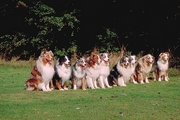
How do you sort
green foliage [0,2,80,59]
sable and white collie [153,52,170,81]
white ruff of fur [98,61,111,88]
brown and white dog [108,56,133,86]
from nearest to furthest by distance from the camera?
white ruff of fur [98,61,111,88]
brown and white dog [108,56,133,86]
sable and white collie [153,52,170,81]
green foliage [0,2,80,59]

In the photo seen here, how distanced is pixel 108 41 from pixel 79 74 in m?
12.6

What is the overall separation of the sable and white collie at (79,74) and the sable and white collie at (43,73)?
2.80 ft

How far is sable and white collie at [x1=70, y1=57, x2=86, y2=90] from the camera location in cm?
1325

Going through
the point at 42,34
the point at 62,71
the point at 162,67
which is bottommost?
the point at 62,71

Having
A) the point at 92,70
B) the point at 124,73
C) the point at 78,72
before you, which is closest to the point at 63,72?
the point at 78,72

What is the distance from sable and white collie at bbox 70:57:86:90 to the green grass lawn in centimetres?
46

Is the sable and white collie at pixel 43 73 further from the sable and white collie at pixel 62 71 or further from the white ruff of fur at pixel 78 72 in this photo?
the white ruff of fur at pixel 78 72

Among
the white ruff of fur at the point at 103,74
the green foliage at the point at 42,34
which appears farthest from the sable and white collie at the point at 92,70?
the green foliage at the point at 42,34

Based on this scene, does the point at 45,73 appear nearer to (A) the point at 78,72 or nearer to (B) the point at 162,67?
(A) the point at 78,72

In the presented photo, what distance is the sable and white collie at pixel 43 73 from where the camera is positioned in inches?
503

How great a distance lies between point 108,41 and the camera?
25.7 metres

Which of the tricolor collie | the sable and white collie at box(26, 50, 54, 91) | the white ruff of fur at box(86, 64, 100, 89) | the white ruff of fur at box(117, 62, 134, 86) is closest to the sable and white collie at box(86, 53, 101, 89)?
the white ruff of fur at box(86, 64, 100, 89)

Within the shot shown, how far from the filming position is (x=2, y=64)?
2531 cm

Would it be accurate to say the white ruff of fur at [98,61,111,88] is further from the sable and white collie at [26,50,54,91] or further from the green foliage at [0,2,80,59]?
the green foliage at [0,2,80,59]
